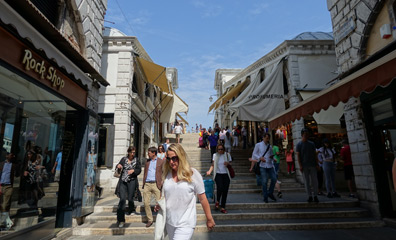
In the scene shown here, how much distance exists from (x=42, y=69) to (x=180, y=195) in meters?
3.49

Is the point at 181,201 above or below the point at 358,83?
below

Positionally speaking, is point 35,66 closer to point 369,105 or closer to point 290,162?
point 369,105

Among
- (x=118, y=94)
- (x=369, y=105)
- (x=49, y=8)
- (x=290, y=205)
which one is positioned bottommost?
(x=290, y=205)

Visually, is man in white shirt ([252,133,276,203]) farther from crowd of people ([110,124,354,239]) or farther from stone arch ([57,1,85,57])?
stone arch ([57,1,85,57])

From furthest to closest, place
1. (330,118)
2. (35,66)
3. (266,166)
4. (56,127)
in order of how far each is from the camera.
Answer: (330,118), (266,166), (56,127), (35,66)

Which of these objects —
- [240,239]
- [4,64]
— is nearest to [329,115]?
[240,239]

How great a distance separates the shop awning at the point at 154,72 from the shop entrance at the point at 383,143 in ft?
27.9

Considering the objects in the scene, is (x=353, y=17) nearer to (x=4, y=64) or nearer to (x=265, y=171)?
(x=265, y=171)

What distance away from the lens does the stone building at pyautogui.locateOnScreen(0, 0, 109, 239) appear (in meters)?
4.71

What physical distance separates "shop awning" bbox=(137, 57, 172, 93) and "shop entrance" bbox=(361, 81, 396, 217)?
335 inches

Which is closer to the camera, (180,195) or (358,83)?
(180,195)

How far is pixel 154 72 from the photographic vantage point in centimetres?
1145

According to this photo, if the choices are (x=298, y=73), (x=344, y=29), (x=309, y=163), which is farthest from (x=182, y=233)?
(x=298, y=73)

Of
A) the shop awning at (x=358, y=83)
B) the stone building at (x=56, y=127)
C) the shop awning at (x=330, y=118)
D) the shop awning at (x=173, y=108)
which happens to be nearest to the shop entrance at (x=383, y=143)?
the shop awning at (x=358, y=83)
